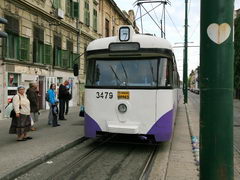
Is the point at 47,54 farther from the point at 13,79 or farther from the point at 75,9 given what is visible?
the point at 75,9

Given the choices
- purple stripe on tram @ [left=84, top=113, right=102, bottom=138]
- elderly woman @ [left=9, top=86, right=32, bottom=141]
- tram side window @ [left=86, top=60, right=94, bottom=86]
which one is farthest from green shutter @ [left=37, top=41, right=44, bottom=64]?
purple stripe on tram @ [left=84, top=113, right=102, bottom=138]

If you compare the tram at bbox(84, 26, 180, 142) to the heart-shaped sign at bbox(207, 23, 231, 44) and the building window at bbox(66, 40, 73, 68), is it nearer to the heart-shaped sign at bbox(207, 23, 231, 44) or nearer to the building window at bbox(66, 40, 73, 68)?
the heart-shaped sign at bbox(207, 23, 231, 44)

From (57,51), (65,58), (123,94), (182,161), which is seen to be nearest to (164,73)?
(123,94)

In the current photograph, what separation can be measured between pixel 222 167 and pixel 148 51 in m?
5.03

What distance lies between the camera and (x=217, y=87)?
2.53 m

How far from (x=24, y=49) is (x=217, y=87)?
14376 millimetres

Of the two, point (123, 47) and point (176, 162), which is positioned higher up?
point (123, 47)

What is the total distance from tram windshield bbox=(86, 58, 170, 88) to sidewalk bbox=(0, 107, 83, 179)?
6.10 ft

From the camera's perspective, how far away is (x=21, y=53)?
15.3 metres

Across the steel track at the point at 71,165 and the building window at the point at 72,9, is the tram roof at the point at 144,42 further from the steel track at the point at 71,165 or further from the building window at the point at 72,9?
the building window at the point at 72,9

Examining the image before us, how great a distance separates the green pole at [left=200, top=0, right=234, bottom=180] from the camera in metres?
2.51

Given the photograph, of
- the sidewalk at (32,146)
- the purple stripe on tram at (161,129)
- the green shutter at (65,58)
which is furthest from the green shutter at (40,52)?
→ the purple stripe on tram at (161,129)

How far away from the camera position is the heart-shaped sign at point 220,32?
8.22 ft

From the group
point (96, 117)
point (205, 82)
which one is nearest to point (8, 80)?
point (96, 117)
